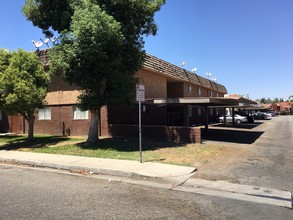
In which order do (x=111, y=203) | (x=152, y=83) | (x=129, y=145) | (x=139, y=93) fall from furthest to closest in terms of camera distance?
(x=152, y=83) < (x=129, y=145) < (x=139, y=93) < (x=111, y=203)

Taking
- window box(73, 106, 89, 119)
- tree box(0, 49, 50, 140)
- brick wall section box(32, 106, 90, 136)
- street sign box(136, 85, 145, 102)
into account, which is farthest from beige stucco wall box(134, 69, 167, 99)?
street sign box(136, 85, 145, 102)

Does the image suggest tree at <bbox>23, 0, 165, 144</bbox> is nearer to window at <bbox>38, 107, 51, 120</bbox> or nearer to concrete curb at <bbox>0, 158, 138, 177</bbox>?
concrete curb at <bbox>0, 158, 138, 177</bbox>

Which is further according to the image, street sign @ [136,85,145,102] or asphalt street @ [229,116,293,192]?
street sign @ [136,85,145,102]

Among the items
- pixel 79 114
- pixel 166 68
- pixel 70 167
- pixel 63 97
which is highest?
pixel 166 68

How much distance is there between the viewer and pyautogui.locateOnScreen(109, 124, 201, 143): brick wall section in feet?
59.3

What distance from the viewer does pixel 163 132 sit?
63.6ft

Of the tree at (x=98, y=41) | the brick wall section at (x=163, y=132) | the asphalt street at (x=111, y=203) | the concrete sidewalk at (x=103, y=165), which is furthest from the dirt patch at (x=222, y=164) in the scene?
the tree at (x=98, y=41)

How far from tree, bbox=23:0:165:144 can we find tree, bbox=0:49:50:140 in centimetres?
220

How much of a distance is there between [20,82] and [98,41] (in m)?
5.52

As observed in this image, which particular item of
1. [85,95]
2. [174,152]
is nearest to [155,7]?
[85,95]

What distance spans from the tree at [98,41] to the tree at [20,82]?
2.20 m

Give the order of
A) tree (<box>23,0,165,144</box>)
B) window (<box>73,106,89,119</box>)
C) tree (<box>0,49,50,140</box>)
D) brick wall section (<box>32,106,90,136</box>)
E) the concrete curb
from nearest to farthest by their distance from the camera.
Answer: the concrete curb
tree (<box>23,0,165,144</box>)
tree (<box>0,49,50,140</box>)
window (<box>73,106,89,119</box>)
brick wall section (<box>32,106,90,136</box>)

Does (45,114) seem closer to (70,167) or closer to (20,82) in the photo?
(20,82)

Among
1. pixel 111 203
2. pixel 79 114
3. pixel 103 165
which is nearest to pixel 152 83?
pixel 79 114
